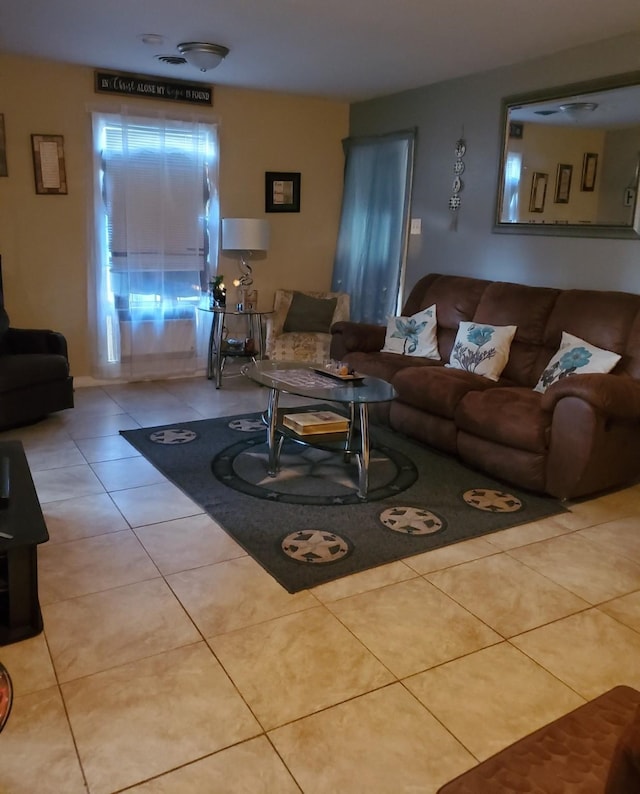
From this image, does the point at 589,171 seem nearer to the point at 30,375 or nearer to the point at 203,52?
the point at 203,52

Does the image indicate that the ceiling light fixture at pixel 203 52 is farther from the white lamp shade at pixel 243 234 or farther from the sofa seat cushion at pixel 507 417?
the sofa seat cushion at pixel 507 417

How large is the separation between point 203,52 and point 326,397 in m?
2.38

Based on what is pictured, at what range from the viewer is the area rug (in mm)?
2727

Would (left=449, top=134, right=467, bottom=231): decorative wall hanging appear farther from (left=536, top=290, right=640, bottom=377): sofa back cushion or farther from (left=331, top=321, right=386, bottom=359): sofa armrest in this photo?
(left=536, top=290, right=640, bottom=377): sofa back cushion

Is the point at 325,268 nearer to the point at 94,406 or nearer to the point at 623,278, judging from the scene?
the point at 94,406

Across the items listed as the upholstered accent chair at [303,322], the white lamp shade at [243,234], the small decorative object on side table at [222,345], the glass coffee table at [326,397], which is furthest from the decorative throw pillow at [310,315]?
the glass coffee table at [326,397]

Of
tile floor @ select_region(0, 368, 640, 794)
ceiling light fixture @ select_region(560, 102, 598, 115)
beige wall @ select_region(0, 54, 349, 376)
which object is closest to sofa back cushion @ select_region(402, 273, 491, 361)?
ceiling light fixture @ select_region(560, 102, 598, 115)

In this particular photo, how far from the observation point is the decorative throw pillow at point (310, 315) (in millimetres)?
5570

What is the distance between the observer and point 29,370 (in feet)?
13.3

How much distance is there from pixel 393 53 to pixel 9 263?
9.83ft

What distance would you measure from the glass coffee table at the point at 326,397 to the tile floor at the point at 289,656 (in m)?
0.63

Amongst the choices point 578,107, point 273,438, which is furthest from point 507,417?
point 578,107

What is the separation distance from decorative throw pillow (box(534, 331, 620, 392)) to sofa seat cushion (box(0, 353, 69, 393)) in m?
2.91

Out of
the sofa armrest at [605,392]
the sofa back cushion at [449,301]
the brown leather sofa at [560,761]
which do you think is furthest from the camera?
the sofa back cushion at [449,301]
